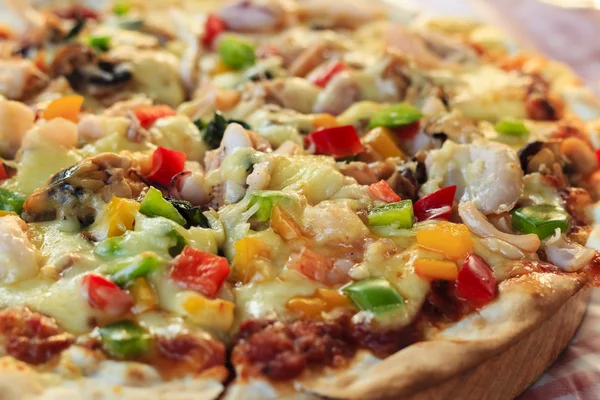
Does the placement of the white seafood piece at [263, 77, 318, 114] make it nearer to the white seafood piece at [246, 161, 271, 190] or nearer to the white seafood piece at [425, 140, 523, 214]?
the white seafood piece at [425, 140, 523, 214]

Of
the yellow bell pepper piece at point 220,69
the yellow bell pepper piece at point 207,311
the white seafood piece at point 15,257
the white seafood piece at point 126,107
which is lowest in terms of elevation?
the yellow bell pepper piece at point 220,69

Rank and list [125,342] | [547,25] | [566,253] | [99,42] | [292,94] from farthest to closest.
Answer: [547,25]
[99,42]
[292,94]
[566,253]
[125,342]

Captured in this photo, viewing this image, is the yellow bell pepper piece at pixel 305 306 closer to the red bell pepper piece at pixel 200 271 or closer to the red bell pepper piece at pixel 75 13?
the red bell pepper piece at pixel 200 271

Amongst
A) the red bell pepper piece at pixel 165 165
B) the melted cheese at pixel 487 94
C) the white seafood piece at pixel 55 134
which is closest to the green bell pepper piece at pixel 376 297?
the red bell pepper piece at pixel 165 165

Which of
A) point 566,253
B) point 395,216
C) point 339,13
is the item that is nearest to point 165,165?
point 395,216

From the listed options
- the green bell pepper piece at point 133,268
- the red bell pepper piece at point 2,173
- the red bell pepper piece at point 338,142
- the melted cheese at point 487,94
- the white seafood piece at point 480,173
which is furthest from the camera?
the melted cheese at point 487,94

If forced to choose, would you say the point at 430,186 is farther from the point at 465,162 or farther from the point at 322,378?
the point at 322,378

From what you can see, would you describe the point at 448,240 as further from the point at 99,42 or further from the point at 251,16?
the point at 251,16
